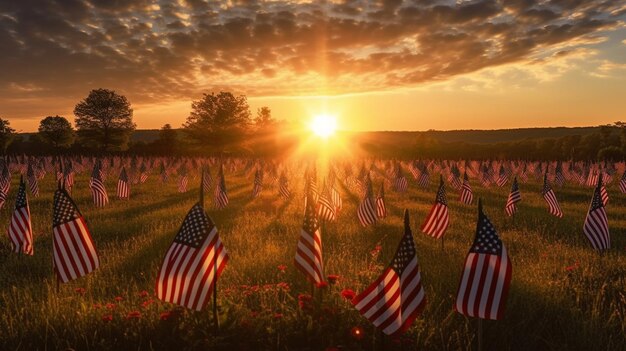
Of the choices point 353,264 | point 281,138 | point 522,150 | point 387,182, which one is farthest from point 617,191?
point 281,138

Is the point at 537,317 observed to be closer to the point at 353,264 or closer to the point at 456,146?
the point at 353,264

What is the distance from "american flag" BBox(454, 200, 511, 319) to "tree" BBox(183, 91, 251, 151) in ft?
236

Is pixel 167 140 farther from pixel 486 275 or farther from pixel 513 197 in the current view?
pixel 486 275

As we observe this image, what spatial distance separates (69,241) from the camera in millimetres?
6730

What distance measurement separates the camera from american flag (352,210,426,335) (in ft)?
16.5

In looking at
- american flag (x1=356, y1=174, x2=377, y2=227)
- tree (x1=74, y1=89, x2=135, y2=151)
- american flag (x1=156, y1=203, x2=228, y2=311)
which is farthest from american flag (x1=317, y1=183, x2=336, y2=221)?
tree (x1=74, y1=89, x2=135, y2=151)

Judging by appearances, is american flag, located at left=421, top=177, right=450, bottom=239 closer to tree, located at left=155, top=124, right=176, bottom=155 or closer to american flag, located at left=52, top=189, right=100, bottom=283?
american flag, located at left=52, top=189, right=100, bottom=283

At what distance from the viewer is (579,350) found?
6105 mm

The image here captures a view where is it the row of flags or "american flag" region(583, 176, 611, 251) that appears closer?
the row of flags

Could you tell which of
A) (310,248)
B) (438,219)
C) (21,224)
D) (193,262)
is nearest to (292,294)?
(310,248)

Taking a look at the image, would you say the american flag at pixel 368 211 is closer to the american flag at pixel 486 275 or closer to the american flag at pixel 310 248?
the american flag at pixel 310 248

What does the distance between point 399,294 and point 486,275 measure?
3.56 ft

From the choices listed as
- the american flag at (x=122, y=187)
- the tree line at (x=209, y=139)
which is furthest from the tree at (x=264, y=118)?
the american flag at (x=122, y=187)

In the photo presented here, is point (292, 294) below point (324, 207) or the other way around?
below
